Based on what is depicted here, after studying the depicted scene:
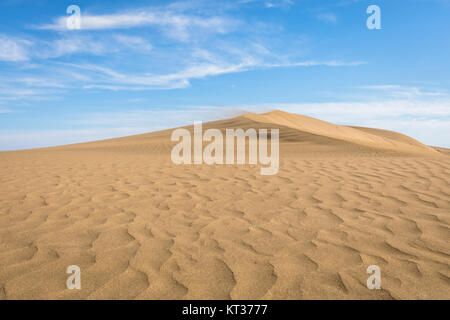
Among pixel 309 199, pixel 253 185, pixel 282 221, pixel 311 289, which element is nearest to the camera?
pixel 311 289

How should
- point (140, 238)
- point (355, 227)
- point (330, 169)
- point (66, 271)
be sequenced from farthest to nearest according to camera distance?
point (330, 169) → point (355, 227) → point (140, 238) → point (66, 271)

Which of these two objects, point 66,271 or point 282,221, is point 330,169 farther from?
point 66,271

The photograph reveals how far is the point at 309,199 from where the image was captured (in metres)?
4.40

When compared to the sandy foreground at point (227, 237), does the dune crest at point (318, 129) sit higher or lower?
higher

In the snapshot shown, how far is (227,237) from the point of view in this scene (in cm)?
300

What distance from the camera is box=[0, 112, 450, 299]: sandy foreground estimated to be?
6.99 ft

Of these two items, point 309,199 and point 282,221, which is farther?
point 309,199

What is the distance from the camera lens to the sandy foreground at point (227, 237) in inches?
83.9

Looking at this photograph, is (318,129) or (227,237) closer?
(227,237)

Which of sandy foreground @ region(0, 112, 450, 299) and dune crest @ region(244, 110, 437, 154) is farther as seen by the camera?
dune crest @ region(244, 110, 437, 154)

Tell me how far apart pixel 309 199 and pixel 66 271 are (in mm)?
3209

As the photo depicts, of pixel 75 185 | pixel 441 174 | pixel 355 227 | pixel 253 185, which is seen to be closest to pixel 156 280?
pixel 355 227

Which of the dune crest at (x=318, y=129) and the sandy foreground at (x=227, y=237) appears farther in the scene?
the dune crest at (x=318, y=129)
